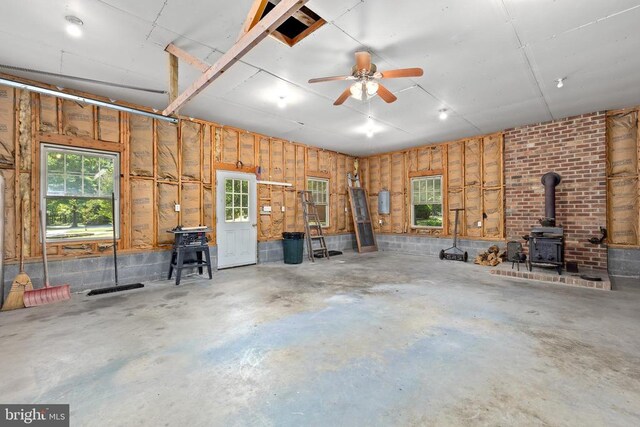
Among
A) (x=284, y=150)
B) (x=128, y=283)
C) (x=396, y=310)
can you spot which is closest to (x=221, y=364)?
(x=396, y=310)

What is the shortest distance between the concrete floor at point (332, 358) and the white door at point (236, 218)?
2075 mm

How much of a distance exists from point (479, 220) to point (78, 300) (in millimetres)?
8228

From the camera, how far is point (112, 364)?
231 cm

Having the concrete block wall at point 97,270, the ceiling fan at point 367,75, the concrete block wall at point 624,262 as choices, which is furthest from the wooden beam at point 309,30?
the concrete block wall at point 624,262

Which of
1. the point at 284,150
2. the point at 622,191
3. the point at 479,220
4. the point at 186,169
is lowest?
the point at 479,220

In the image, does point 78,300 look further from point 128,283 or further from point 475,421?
point 475,421

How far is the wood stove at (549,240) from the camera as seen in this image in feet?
Answer: 16.9

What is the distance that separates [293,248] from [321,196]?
230 cm

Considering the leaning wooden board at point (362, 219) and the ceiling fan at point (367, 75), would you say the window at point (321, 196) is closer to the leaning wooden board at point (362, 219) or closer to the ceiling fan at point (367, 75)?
the leaning wooden board at point (362, 219)

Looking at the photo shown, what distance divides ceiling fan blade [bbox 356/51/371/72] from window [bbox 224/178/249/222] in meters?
4.07

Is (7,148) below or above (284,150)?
below

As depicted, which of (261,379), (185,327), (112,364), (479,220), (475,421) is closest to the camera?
(475,421)

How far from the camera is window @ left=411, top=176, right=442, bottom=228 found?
7.95 meters

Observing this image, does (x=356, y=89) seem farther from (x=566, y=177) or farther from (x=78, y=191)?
(x=566, y=177)
